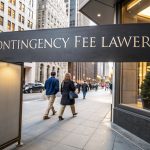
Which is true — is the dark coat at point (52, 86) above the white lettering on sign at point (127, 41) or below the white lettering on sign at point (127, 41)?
below

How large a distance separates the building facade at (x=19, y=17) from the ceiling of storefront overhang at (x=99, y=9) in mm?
38957

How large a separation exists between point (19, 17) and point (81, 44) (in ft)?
179

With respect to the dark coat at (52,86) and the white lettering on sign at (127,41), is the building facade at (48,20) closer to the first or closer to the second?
the dark coat at (52,86)

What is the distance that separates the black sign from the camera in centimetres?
380

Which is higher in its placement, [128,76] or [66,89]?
[128,76]

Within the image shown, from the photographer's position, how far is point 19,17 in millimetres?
55438

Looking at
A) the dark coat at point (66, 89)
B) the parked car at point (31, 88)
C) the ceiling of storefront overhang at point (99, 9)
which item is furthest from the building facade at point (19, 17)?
the dark coat at point (66, 89)

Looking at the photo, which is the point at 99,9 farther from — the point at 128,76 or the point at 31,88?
the point at 31,88

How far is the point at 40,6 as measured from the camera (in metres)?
72.4

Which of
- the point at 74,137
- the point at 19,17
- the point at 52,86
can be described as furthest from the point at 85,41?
the point at 19,17

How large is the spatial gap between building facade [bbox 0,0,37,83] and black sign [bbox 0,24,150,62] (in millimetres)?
45087

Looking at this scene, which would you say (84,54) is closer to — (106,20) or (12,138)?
(12,138)

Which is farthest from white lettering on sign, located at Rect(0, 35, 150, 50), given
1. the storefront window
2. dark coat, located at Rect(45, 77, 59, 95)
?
dark coat, located at Rect(45, 77, 59, 95)

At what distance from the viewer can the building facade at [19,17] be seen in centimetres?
4819
